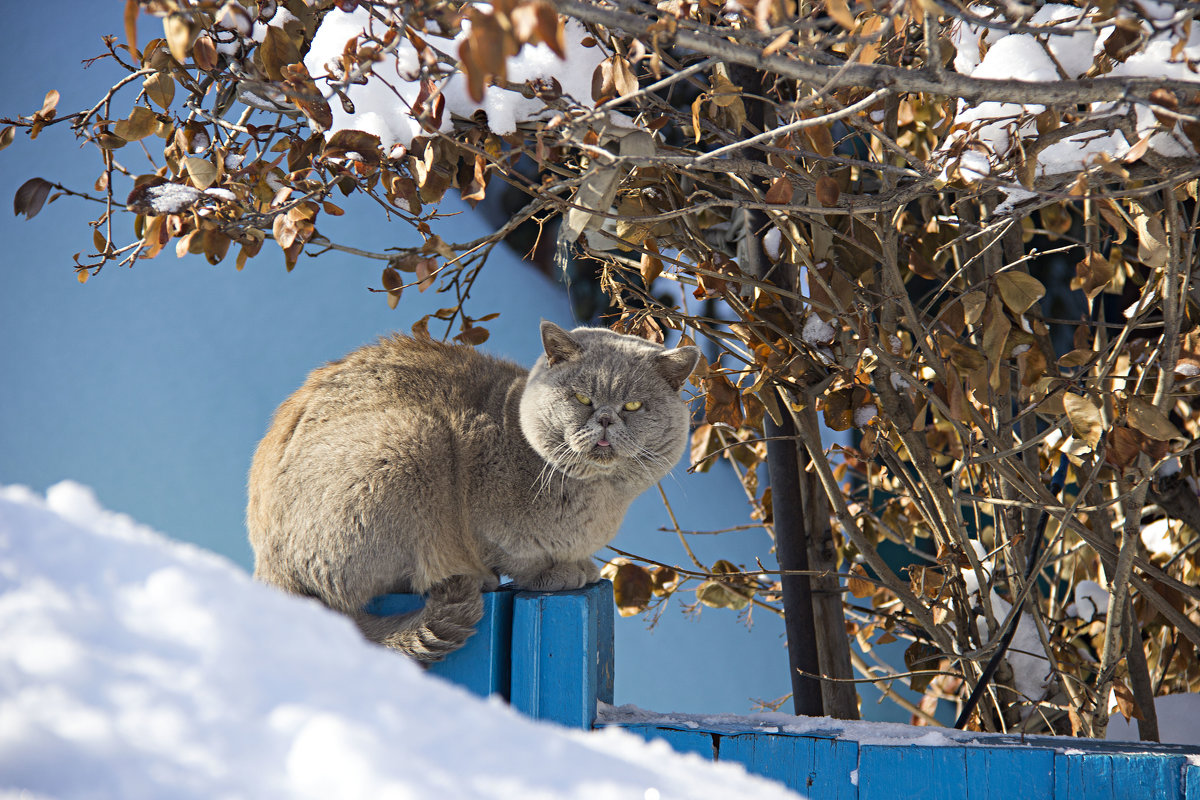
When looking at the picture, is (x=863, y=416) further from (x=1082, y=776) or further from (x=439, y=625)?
(x=439, y=625)

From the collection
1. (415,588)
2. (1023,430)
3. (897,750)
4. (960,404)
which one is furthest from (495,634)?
(1023,430)

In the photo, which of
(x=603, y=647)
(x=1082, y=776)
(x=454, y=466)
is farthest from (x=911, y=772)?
(x=454, y=466)

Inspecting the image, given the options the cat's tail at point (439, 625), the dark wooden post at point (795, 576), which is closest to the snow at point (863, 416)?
the dark wooden post at point (795, 576)

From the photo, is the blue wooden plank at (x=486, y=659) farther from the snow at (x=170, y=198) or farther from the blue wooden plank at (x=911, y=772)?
the snow at (x=170, y=198)

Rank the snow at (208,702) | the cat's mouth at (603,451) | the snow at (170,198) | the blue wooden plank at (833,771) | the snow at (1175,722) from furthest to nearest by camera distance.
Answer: the snow at (1175,722) < the cat's mouth at (603,451) < the snow at (170,198) < the blue wooden plank at (833,771) < the snow at (208,702)

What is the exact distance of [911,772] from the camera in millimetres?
1187

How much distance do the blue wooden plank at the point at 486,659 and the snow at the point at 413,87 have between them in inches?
31.9

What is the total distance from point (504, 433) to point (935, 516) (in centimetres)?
107

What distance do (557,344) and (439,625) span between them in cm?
64

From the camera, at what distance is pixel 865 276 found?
178cm

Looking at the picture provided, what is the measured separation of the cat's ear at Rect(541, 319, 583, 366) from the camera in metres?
1.79

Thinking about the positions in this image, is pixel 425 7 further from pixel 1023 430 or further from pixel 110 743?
pixel 1023 430

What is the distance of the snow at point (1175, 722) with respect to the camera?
183cm

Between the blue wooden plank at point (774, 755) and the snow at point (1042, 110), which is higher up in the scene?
the snow at point (1042, 110)
